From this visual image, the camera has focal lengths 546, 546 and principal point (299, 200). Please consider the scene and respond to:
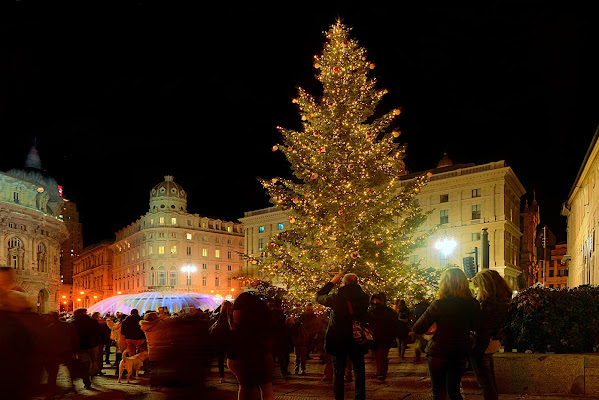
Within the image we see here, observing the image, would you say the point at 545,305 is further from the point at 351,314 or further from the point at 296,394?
the point at 296,394

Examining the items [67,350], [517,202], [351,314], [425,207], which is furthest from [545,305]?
[517,202]

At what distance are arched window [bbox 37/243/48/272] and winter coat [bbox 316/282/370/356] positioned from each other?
82.5 metres

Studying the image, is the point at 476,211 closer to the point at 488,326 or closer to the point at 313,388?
the point at 313,388

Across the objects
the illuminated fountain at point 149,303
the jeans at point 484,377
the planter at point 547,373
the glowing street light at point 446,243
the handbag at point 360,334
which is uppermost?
the glowing street light at point 446,243

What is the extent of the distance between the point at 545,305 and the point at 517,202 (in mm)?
55287

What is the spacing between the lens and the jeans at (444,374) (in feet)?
17.7

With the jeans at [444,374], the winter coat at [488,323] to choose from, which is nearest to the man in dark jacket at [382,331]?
the winter coat at [488,323]

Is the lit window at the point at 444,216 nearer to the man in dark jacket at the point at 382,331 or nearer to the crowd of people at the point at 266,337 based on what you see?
the man in dark jacket at the point at 382,331

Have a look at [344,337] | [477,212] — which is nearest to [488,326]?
[344,337]

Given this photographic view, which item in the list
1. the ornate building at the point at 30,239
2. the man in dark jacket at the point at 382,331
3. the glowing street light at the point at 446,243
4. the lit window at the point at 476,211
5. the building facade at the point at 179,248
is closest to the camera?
the man in dark jacket at the point at 382,331

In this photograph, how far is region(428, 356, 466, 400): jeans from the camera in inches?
213

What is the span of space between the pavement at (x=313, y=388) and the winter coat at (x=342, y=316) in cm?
176

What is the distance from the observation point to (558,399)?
7.38 metres

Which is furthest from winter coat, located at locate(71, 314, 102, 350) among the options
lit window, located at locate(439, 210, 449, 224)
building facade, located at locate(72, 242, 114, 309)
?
building facade, located at locate(72, 242, 114, 309)
